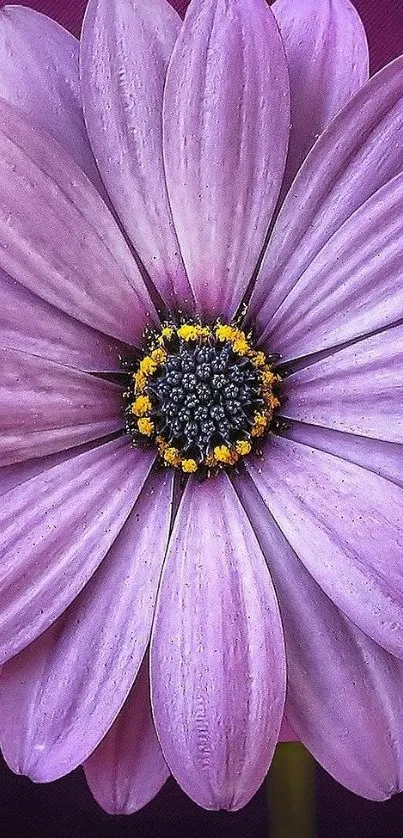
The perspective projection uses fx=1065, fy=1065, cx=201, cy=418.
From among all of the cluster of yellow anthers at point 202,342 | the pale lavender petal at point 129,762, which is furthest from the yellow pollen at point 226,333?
the pale lavender petal at point 129,762

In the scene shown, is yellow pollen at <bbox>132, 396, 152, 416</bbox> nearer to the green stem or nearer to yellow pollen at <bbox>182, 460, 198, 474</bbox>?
yellow pollen at <bbox>182, 460, 198, 474</bbox>

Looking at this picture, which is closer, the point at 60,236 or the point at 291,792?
the point at 60,236

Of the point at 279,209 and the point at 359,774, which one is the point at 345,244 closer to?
the point at 279,209

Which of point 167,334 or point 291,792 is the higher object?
point 167,334

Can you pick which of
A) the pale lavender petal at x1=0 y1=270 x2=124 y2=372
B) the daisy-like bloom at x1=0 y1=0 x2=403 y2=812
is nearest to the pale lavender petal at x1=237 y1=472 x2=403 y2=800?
the daisy-like bloom at x1=0 y1=0 x2=403 y2=812

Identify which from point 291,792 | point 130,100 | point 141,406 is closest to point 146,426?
point 141,406

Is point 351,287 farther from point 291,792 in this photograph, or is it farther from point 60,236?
point 291,792
